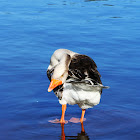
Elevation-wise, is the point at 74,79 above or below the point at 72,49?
below

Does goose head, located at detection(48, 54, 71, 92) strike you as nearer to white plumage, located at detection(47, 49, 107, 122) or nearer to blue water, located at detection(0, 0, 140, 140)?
white plumage, located at detection(47, 49, 107, 122)

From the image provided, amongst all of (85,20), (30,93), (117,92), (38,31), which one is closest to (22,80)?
(30,93)

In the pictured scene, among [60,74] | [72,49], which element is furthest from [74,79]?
[72,49]

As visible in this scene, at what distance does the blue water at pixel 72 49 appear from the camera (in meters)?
7.47

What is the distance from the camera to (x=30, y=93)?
912 cm

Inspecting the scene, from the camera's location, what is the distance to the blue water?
294 inches

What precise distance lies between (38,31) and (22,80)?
5378 millimetres

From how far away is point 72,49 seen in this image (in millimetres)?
12508

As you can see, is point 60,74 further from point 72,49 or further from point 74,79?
point 72,49

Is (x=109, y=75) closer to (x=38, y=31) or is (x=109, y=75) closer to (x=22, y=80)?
(x=22, y=80)

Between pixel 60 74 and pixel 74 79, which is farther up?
pixel 60 74

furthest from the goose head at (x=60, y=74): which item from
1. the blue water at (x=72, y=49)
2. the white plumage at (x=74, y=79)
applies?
the blue water at (x=72, y=49)

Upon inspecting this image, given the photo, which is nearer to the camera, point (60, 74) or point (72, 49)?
point (60, 74)

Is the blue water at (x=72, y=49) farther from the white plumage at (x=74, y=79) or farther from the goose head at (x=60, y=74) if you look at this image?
the goose head at (x=60, y=74)
